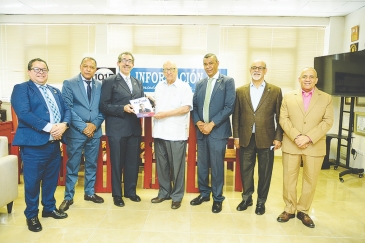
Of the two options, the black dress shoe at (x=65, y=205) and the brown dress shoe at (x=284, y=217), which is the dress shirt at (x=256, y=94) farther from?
the black dress shoe at (x=65, y=205)

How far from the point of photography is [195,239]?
2.40m

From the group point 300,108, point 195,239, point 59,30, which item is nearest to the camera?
point 195,239

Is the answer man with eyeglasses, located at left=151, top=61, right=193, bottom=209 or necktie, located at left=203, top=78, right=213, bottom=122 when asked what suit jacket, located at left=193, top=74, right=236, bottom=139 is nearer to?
necktie, located at left=203, top=78, right=213, bottom=122

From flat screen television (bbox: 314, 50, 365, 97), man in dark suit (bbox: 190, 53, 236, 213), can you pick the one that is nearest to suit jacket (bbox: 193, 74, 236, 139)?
man in dark suit (bbox: 190, 53, 236, 213)

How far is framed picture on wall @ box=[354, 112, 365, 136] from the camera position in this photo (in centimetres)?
472

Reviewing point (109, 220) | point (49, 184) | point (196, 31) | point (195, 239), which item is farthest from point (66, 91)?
point (196, 31)

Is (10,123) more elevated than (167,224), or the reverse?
(10,123)

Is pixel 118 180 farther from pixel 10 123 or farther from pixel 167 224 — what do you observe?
pixel 10 123

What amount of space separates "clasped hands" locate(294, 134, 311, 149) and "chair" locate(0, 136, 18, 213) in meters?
2.81

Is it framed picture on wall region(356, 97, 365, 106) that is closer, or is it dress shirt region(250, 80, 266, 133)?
dress shirt region(250, 80, 266, 133)

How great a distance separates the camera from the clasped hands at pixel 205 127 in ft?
9.46

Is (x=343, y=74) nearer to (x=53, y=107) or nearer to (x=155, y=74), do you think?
(x=155, y=74)

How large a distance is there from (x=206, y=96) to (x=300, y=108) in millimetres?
955

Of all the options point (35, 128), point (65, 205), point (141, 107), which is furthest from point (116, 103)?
point (65, 205)
